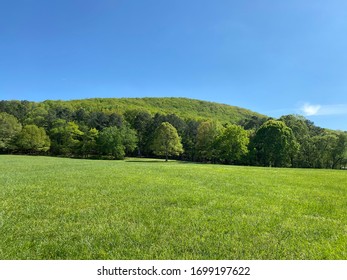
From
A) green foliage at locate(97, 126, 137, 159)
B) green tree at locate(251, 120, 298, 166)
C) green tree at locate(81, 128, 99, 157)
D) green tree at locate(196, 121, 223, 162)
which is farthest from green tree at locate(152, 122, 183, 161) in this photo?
green tree at locate(251, 120, 298, 166)

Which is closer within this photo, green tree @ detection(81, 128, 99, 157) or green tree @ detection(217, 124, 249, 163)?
green tree @ detection(217, 124, 249, 163)

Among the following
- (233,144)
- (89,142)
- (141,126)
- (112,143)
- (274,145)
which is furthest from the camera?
(141,126)

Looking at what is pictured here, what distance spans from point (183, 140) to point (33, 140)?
46.7 m

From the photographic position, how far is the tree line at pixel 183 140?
59625 mm

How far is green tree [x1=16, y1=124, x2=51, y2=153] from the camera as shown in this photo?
72000 millimetres

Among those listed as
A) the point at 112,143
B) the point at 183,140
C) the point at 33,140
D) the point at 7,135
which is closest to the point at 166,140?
the point at 112,143

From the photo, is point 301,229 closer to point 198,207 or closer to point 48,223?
point 198,207

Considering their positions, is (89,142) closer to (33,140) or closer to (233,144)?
(33,140)

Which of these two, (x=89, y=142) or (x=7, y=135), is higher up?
(x=7, y=135)

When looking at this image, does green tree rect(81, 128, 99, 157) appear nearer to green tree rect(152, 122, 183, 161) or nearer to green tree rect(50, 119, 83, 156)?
green tree rect(50, 119, 83, 156)

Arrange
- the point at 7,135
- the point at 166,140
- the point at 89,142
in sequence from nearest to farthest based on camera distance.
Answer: the point at 166,140, the point at 89,142, the point at 7,135

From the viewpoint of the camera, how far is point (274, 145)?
58.2 metres

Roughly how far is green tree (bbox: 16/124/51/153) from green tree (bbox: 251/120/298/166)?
201 feet
